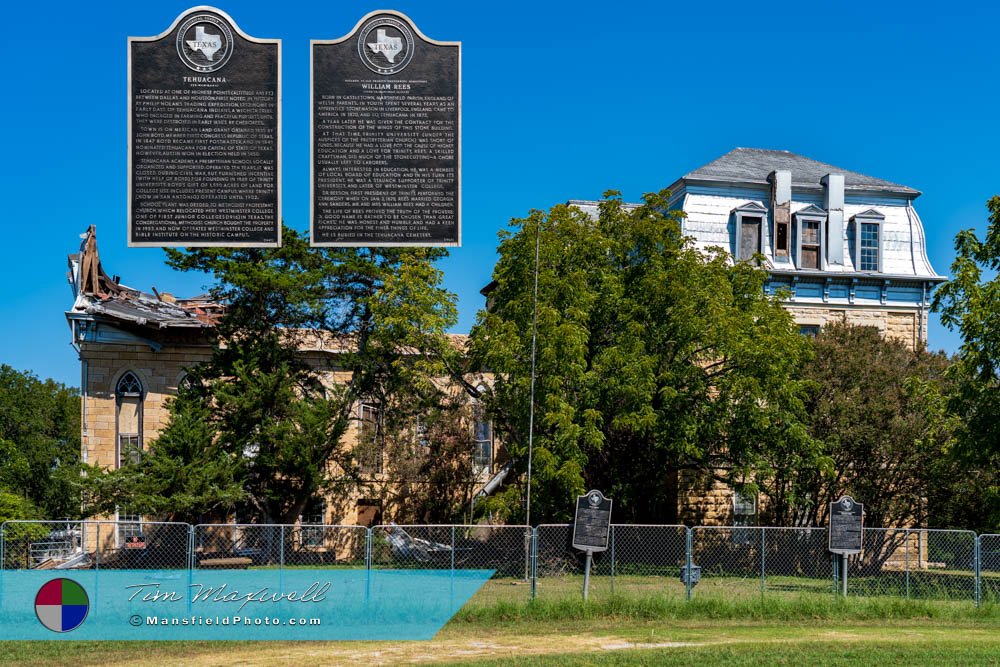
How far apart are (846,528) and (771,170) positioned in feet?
70.5

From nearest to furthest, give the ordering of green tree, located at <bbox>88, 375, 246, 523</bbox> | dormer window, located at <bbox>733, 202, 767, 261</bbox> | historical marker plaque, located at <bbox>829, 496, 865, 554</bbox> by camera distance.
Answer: historical marker plaque, located at <bbox>829, 496, 865, 554</bbox> < green tree, located at <bbox>88, 375, 246, 523</bbox> < dormer window, located at <bbox>733, 202, 767, 261</bbox>

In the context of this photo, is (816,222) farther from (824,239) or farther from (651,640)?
(651,640)

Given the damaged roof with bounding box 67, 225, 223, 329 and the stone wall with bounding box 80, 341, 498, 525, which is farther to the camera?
the stone wall with bounding box 80, 341, 498, 525

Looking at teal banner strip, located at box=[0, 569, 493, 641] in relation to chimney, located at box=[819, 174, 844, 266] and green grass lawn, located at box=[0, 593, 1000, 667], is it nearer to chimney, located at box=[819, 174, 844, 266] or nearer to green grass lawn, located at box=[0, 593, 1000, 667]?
green grass lawn, located at box=[0, 593, 1000, 667]

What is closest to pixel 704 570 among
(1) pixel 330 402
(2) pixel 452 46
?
(1) pixel 330 402

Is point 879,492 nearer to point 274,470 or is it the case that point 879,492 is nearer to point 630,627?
point 630,627

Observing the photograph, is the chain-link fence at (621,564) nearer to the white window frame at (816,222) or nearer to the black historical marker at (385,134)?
the black historical marker at (385,134)

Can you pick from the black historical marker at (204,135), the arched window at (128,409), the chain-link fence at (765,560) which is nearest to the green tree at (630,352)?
the chain-link fence at (765,560)

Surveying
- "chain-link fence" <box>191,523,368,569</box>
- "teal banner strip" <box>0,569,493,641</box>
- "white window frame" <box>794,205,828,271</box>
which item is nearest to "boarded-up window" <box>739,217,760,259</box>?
"white window frame" <box>794,205,828,271</box>

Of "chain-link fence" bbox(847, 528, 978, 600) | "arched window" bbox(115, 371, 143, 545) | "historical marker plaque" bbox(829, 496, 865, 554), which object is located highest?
"arched window" bbox(115, 371, 143, 545)

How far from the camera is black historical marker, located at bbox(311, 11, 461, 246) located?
10.6 m

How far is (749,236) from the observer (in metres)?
38.0

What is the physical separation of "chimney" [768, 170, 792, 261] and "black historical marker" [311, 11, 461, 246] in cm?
2909

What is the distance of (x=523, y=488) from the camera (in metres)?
28.5
